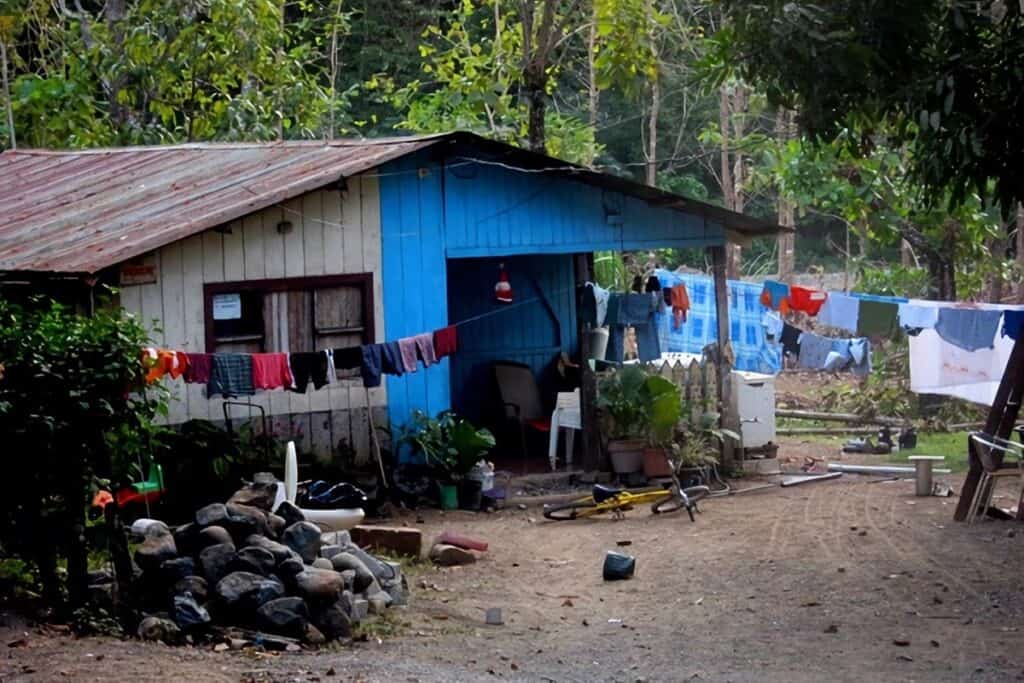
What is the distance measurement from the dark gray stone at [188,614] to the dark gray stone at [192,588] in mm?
75

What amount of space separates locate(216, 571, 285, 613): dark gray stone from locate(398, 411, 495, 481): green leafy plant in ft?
18.3

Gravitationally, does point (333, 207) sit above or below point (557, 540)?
above

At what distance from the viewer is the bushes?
27.5 feet

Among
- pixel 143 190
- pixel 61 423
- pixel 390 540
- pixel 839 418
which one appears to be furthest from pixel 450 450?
pixel 839 418

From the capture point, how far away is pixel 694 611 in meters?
10.4

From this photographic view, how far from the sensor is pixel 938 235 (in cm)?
→ 2033

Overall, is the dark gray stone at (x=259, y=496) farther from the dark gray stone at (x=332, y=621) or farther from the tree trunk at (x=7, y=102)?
the tree trunk at (x=7, y=102)

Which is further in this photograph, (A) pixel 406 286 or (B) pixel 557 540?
(A) pixel 406 286

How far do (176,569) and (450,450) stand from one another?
585 cm

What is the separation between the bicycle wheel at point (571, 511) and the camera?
1429 cm

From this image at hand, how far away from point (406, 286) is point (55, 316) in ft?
20.9

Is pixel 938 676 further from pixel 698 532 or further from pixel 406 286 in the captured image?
pixel 406 286

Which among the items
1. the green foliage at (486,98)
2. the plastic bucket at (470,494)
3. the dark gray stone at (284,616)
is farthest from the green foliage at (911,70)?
the green foliage at (486,98)

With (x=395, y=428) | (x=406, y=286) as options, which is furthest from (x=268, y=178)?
(x=395, y=428)
